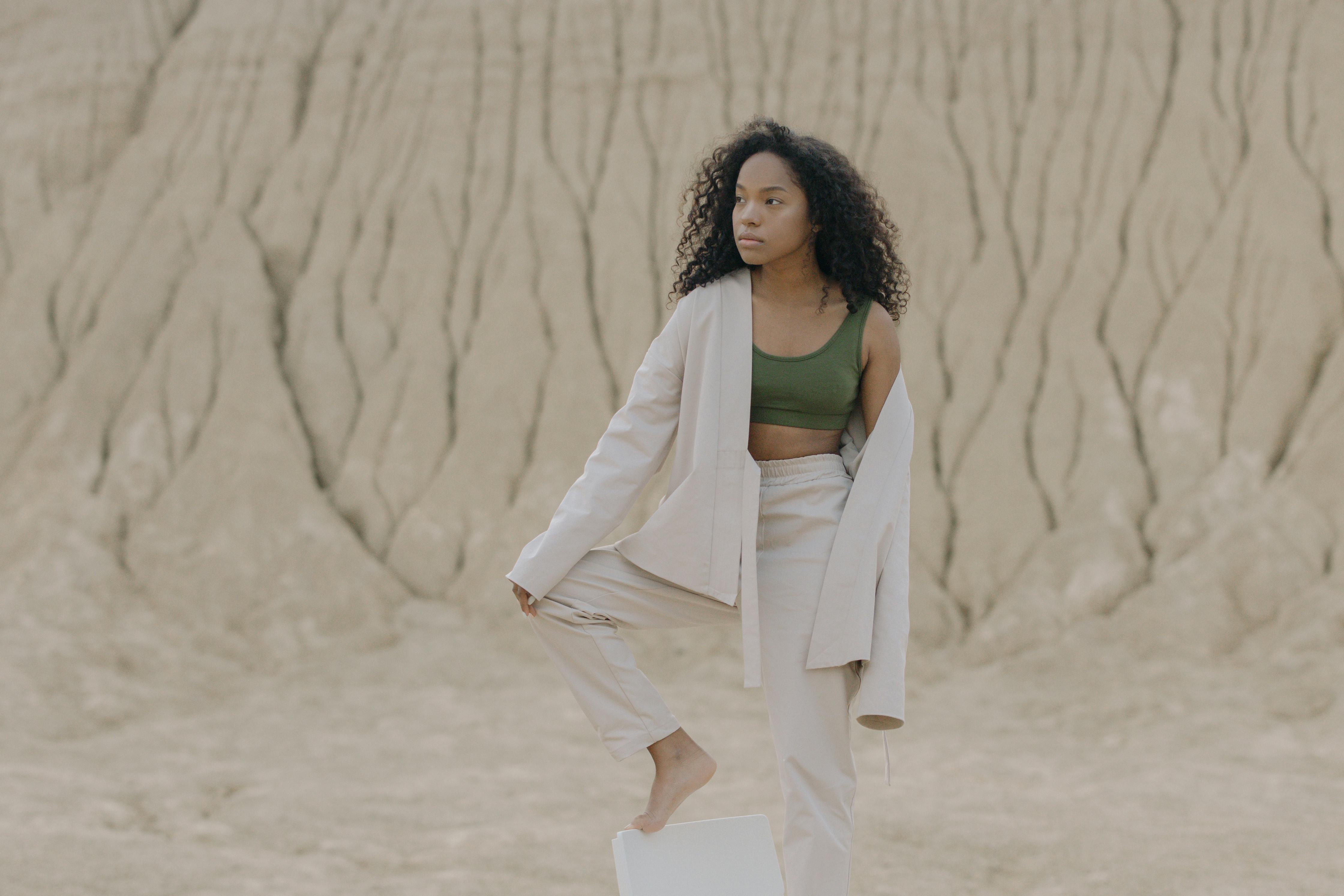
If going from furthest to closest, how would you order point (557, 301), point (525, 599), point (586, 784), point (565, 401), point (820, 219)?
point (557, 301)
point (565, 401)
point (586, 784)
point (820, 219)
point (525, 599)

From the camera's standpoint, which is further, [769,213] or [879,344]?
[879,344]

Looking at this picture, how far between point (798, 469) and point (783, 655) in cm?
49

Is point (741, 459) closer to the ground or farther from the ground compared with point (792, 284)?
closer to the ground

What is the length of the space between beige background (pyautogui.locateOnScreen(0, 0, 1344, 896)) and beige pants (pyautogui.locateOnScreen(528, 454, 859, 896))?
143 inches

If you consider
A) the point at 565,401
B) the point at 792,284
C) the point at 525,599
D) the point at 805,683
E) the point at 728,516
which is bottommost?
the point at 565,401

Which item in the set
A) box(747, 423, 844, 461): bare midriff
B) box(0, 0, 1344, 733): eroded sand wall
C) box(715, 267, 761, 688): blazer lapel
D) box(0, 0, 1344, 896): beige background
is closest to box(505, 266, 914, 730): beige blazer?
box(715, 267, 761, 688): blazer lapel

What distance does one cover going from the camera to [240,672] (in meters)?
A: 10.2

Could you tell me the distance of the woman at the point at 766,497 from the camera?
306 centimetres

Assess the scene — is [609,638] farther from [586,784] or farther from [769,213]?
[586,784]

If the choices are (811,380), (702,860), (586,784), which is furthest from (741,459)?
(586,784)

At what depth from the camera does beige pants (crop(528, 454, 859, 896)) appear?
3031 millimetres

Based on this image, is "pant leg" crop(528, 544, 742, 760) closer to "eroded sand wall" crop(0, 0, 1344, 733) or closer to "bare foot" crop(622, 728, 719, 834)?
"bare foot" crop(622, 728, 719, 834)

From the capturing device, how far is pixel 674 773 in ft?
10.4

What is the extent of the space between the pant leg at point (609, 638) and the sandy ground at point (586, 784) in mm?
2738
